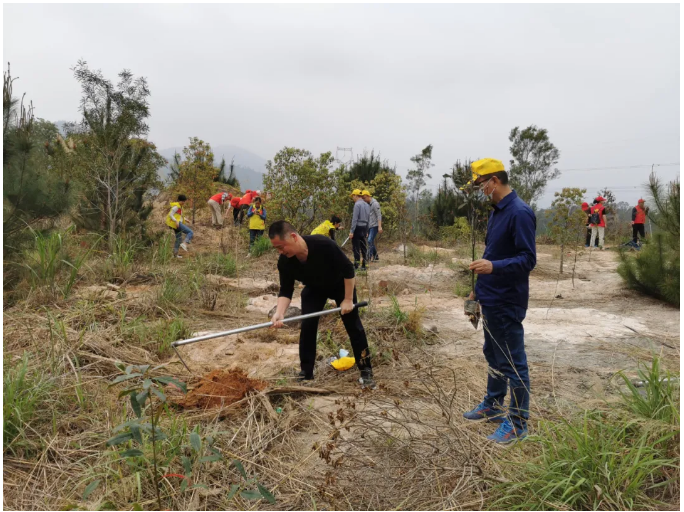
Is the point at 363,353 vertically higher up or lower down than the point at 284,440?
higher up

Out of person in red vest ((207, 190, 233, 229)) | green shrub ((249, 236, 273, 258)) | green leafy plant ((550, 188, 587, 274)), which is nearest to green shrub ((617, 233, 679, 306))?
green leafy plant ((550, 188, 587, 274))

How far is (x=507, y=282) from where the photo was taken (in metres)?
2.62

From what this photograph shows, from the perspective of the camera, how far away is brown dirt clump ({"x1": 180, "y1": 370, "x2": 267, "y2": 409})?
3.10 m

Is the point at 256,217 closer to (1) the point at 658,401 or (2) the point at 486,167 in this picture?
(2) the point at 486,167

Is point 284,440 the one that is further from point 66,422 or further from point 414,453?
point 66,422

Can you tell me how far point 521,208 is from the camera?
258 centimetres

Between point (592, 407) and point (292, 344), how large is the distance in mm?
2978

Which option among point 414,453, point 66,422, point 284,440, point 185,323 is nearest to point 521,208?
point 414,453

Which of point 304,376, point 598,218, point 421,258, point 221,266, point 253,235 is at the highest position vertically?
point 598,218

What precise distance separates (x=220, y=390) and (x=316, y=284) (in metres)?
1.03

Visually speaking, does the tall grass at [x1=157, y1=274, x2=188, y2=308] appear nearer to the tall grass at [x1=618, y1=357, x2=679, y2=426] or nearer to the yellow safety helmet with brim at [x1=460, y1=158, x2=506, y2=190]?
the yellow safety helmet with brim at [x1=460, y1=158, x2=506, y2=190]

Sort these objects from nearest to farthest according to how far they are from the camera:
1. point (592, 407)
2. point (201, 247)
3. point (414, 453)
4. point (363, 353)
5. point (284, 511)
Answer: point (284, 511) < point (414, 453) < point (592, 407) < point (363, 353) < point (201, 247)

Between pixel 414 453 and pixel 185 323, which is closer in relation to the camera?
pixel 414 453

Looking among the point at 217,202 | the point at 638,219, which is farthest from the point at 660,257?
the point at 217,202
